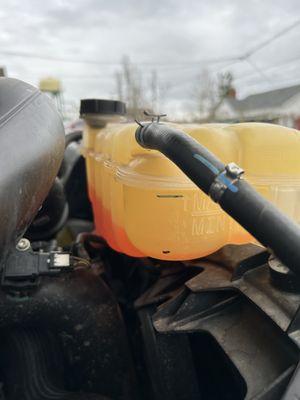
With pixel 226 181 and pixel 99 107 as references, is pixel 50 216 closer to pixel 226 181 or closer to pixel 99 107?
pixel 99 107

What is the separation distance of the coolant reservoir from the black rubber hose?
9.0 inches

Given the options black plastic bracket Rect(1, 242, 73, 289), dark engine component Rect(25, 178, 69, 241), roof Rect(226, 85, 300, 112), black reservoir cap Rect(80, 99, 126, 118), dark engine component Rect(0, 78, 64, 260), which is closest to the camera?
dark engine component Rect(0, 78, 64, 260)

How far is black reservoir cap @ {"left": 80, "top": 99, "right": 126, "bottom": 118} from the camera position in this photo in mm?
1344

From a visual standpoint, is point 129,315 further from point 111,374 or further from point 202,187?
point 202,187

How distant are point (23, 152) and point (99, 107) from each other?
760 mm

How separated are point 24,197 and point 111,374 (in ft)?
1.52

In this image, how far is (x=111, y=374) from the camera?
33.4 inches

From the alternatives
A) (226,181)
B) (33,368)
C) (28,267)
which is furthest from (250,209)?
(33,368)

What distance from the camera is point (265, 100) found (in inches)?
789

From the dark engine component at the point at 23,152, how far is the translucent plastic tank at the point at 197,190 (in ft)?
0.62

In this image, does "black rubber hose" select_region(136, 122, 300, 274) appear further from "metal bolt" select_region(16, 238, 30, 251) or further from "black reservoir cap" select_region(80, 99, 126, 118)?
"black reservoir cap" select_region(80, 99, 126, 118)

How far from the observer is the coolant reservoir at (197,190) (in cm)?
78

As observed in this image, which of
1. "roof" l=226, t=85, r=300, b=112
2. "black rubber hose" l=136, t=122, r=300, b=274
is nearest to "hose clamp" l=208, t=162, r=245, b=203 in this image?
"black rubber hose" l=136, t=122, r=300, b=274

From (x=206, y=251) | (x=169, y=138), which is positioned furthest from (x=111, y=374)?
(x=169, y=138)
